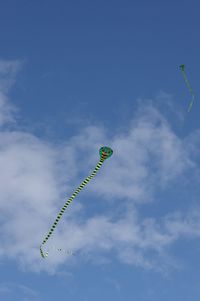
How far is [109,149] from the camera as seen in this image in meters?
92.2

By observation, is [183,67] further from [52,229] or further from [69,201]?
[52,229]

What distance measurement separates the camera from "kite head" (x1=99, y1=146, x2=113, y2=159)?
91.8 meters

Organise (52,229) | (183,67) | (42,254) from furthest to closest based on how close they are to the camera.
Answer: (52,229) < (42,254) < (183,67)

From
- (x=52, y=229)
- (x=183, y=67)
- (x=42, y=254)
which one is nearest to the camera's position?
(x=183, y=67)

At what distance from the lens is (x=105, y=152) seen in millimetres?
92188

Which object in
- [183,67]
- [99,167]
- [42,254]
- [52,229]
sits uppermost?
[183,67]

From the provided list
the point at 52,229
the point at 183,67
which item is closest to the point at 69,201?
the point at 52,229

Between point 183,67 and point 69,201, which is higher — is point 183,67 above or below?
above

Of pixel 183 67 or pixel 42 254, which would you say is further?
pixel 42 254

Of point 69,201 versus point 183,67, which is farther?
point 69,201

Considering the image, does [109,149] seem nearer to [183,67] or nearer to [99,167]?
[99,167]

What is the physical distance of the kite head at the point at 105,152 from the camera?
9181 cm

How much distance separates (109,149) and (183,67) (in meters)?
21.1

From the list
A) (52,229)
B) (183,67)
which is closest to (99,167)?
(52,229)
